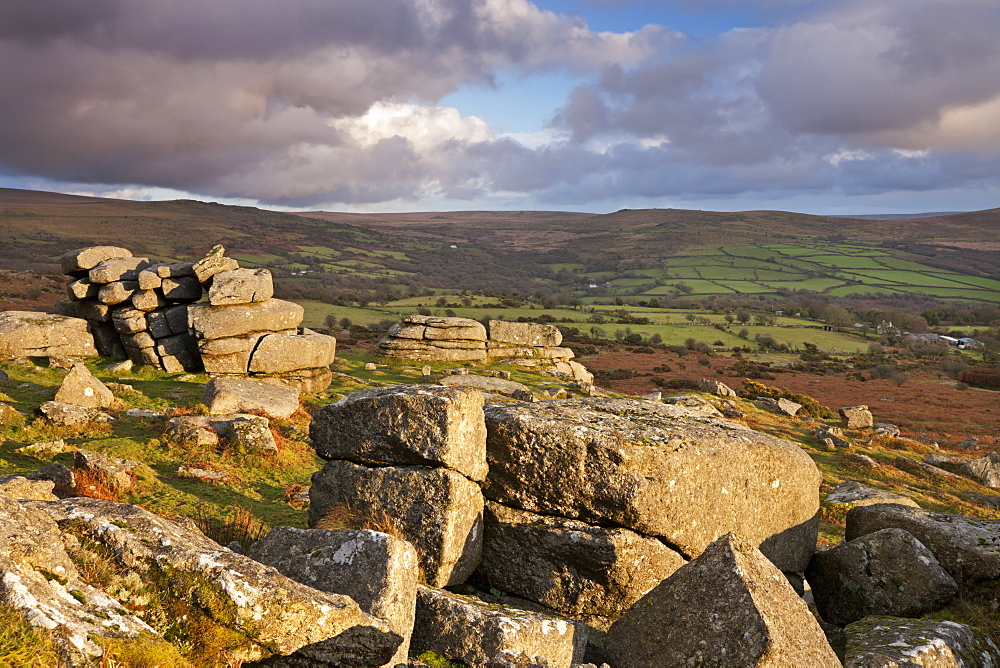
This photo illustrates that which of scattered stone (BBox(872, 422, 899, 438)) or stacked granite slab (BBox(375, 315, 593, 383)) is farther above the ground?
stacked granite slab (BBox(375, 315, 593, 383))

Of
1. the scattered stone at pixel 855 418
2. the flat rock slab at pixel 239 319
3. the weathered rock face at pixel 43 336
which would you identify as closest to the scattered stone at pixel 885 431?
the scattered stone at pixel 855 418

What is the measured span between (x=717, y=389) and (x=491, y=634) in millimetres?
38363

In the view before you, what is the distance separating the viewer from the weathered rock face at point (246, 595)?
18.7 ft

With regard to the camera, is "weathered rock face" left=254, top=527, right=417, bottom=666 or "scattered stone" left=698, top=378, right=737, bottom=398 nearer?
"weathered rock face" left=254, top=527, right=417, bottom=666

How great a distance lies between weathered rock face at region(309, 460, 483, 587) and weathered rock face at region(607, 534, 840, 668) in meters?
2.57

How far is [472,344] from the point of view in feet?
128

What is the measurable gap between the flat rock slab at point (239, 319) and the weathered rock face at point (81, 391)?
7117 mm

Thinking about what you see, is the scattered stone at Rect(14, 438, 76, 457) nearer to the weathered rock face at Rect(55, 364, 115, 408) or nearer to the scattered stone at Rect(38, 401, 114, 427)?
the scattered stone at Rect(38, 401, 114, 427)

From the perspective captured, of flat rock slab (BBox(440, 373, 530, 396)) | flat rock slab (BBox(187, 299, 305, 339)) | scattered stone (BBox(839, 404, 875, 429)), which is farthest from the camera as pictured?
scattered stone (BBox(839, 404, 875, 429))

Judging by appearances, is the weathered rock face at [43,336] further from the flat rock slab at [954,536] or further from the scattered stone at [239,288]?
the flat rock slab at [954,536]

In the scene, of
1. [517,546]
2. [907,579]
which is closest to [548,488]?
[517,546]

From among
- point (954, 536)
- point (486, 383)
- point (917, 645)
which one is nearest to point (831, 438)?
point (486, 383)

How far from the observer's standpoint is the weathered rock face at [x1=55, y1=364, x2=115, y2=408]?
17.9 metres

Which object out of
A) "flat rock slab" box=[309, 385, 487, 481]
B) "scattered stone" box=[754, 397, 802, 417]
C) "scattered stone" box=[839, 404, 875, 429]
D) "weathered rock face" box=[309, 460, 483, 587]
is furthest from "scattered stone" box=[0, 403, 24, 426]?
"scattered stone" box=[839, 404, 875, 429]
